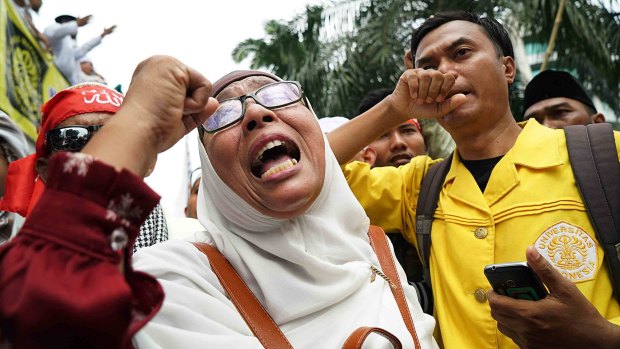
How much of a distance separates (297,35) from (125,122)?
530 inches

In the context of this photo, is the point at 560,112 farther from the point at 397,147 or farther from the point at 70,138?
the point at 70,138

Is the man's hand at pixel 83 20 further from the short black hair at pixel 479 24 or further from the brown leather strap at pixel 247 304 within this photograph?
the brown leather strap at pixel 247 304

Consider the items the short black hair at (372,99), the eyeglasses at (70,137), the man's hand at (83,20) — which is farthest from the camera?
the man's hand at (83,20)

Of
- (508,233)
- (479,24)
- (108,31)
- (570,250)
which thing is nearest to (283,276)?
(508,233)

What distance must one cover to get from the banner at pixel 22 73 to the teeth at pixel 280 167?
3.46 metres

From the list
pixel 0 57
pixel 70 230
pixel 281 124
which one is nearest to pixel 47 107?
pixel 281 124

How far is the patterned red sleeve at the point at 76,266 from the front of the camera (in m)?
1.02

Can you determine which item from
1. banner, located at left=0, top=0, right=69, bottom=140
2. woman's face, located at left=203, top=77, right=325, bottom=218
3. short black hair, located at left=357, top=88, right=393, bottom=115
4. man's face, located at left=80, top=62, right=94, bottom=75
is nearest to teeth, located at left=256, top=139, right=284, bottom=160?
woman's face, located at left=203, top=77, right=325, bottom=218

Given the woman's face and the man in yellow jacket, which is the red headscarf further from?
the man in yellow jacket

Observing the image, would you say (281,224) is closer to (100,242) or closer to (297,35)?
(100,242)

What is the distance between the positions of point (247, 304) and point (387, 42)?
1108 centimetres

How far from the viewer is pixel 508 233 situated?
2.46 m

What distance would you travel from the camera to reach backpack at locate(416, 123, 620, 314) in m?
2.24

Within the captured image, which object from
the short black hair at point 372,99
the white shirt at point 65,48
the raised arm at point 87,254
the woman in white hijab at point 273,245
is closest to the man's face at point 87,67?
the white shirt at point 65,48
